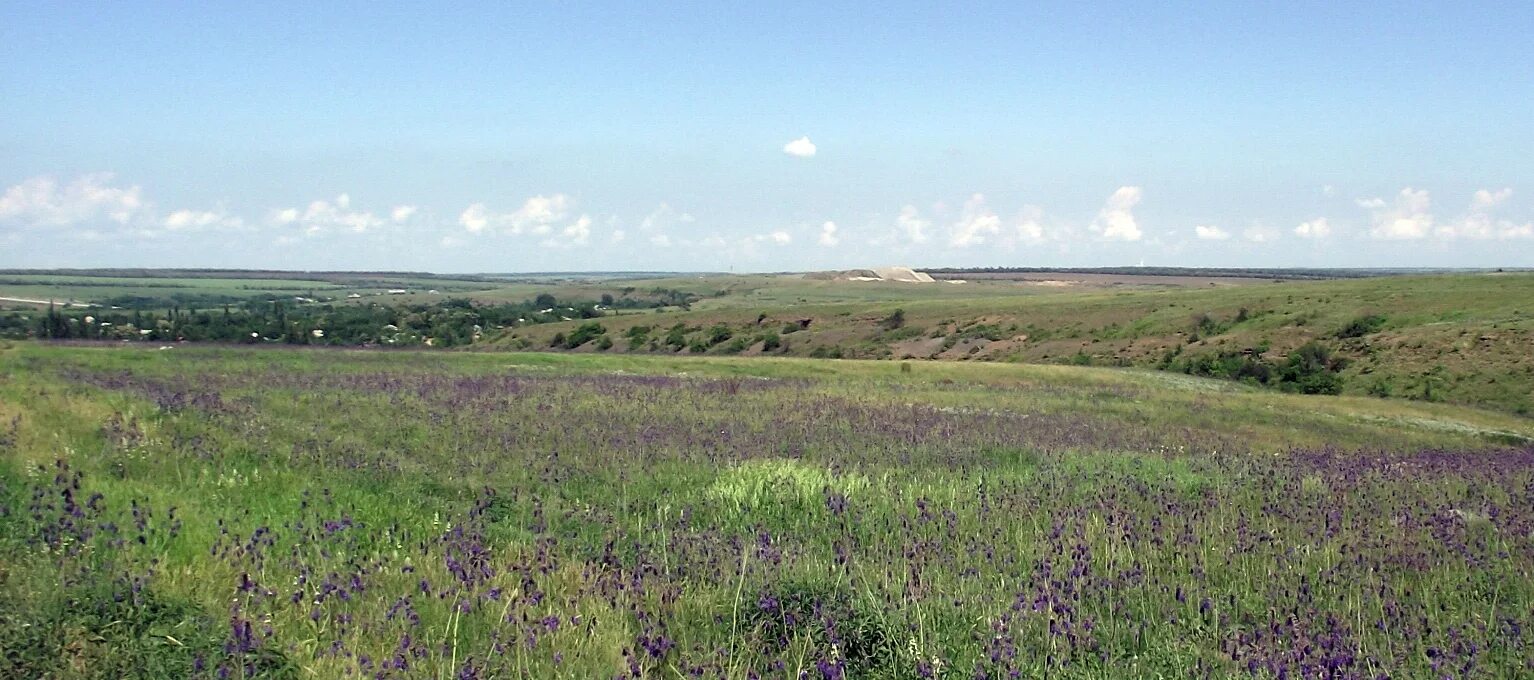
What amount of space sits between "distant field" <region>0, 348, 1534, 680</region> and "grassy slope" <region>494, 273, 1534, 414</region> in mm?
34077

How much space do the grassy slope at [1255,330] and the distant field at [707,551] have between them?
34.1 meters

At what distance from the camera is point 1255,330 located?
2405 inches

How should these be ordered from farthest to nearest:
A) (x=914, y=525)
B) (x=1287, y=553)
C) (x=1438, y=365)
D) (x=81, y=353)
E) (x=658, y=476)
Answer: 1. (x=1438, y=365)
2. (x=81, y=353)
3. (x=658, y=476)
4. (x=914, y=525)
5. (x=1287, y=553)

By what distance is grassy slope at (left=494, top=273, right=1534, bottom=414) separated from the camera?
44.2m

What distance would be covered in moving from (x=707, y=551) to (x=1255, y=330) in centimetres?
6088

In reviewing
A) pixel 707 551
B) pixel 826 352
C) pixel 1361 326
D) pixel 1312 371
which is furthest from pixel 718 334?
pixel 707 551

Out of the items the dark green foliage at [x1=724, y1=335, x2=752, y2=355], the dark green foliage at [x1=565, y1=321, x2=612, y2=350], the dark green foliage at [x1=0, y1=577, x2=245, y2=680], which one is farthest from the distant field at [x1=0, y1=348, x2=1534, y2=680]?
the dark green foliage at [x1=565, y1=321, x2=612, y2=350]

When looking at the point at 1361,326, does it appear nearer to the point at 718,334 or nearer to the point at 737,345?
the point at 737,345

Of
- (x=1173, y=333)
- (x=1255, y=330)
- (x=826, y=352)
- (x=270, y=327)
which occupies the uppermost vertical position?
(x=1255, y=330)

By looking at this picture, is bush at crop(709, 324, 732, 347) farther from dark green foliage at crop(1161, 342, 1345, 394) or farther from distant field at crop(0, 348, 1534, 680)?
distant field at crop(0, 348, 1534, 680)

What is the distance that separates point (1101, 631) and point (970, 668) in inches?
42.5

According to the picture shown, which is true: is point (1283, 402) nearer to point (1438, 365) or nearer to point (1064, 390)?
point (1064, 390)

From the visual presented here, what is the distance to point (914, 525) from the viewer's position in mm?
8789

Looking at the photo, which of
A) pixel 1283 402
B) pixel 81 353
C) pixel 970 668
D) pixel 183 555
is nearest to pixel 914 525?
pixel 970 668
